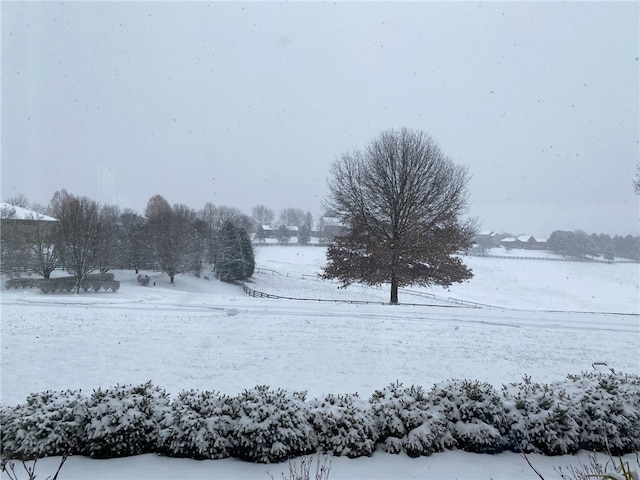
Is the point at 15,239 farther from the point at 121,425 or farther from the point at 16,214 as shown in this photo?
the point at 121,425

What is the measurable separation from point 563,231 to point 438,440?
80067mm

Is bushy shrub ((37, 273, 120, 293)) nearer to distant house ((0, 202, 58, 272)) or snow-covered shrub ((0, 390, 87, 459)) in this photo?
distant house ((0, 202, 58, 272))

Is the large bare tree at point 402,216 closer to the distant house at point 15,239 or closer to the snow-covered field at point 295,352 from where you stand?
the snow-covered field at point 295,352

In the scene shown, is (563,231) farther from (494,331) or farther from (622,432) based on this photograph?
(622,432)

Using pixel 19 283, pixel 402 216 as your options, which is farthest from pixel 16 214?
pixel 402 216

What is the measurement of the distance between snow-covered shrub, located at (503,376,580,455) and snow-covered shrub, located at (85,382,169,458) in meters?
5.02

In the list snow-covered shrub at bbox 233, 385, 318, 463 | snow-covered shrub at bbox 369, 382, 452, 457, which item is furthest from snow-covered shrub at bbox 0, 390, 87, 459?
snow-covered shrub at bbox 369, 382, 452, 457

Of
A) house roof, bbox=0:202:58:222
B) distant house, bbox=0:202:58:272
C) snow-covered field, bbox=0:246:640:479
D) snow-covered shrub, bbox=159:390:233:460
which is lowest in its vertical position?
snow-covered field, bbox=0:246:640:479

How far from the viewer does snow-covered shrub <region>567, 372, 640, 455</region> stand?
4996 millimetres

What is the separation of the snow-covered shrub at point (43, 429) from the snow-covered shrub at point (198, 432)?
3.60 feet

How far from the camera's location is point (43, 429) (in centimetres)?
464

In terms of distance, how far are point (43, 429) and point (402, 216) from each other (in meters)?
17.2

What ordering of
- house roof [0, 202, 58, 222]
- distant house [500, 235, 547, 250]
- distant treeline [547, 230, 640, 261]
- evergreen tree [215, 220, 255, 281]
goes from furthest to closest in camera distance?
distant house [500, 235, 547, 250], distant treeline [547, 230, 640, 261], evergreen tree [215, 220, 255, 281], house roof [0, 202, 58, 222]

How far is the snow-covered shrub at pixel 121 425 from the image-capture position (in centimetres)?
471
